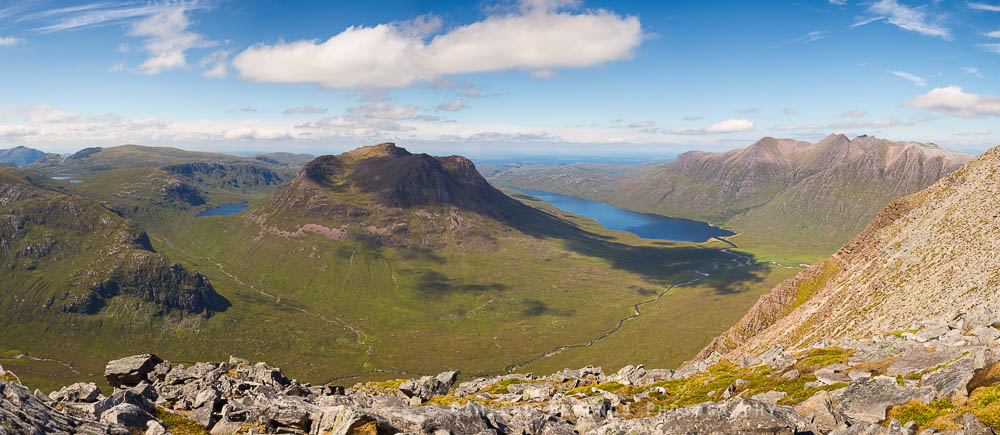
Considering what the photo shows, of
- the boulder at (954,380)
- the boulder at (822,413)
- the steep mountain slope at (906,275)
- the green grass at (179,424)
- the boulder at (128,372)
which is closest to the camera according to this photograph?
the boulder at (954,380)

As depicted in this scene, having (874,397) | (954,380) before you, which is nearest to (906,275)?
(954,380)

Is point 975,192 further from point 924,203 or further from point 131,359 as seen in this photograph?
point 131,359

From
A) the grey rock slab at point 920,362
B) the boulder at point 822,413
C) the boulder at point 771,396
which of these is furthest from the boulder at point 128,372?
the grey rock slab at point 920,362

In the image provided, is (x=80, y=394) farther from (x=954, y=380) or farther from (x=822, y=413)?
(x=954, y=380)

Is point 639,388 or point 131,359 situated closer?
point 639,388

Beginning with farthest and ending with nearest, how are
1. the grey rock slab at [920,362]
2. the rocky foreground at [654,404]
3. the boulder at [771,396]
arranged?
the boulder at [771,396]
the grey rock slab at [920,362]
the rocky foreground at [654,404]

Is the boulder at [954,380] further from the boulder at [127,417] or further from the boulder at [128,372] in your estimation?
the boulder at [128,372]

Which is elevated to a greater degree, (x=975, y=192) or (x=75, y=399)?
(x=975, y=192)

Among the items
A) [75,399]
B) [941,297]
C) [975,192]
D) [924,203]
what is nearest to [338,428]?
[75,399]

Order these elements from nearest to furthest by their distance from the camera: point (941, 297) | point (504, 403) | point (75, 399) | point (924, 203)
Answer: point (75, 399), point (504, 403), point (941, 297), point (924, 203)
